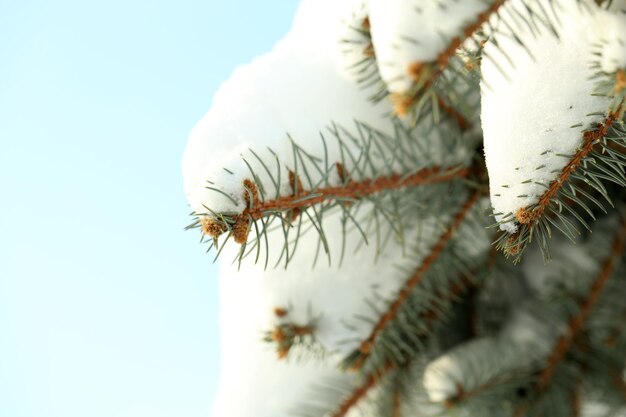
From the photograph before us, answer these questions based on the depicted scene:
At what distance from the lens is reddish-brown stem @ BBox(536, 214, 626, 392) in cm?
83

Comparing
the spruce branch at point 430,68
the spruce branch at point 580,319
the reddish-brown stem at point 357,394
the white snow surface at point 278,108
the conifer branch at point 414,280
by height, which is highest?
the white snow surface at point 278,108

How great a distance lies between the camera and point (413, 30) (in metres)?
0.52

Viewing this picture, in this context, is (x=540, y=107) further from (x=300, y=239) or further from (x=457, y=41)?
(x=300, y=239)

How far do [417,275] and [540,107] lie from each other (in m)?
0.32

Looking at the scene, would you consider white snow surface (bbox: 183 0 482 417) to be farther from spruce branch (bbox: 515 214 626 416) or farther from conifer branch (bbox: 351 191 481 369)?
spruce branch (bbox: 515 214 626 416)

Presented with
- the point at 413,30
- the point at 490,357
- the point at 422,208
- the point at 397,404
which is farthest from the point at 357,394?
the point at 413,30

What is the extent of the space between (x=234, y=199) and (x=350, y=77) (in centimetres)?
26

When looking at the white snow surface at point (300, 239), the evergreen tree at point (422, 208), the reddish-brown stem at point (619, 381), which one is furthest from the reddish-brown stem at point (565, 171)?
the reddish-brown stem at point (619, 381)

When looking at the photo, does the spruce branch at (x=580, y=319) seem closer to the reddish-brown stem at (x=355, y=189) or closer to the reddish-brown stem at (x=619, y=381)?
the reddish-brown stem at (x=619, y=381)

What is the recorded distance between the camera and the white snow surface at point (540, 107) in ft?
1.55

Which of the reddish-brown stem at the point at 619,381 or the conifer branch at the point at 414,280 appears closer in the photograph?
the conifer branch at the point at 414,280

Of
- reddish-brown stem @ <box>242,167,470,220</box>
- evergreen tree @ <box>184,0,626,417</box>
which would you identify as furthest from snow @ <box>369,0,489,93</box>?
reddish-brown stem @ <box>242,167,470,220</box>

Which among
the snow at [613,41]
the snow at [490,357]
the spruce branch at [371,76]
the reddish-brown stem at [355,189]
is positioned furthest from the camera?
the snow at [490,357]

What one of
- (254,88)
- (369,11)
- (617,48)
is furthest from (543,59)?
(254,88)
